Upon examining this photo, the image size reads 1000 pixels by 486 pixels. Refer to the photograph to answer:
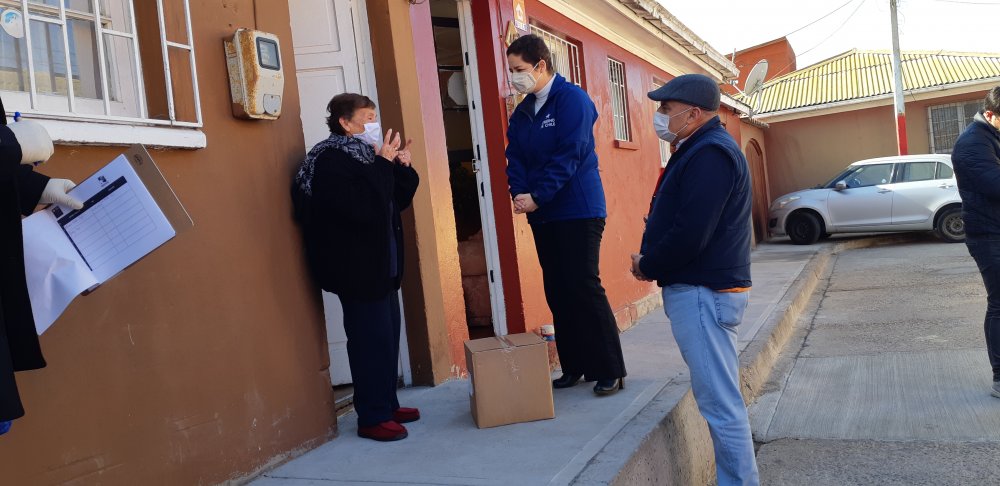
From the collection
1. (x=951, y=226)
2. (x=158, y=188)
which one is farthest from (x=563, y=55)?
(x=951, y=226)

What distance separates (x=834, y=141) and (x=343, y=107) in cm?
2064

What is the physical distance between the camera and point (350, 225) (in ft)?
12.4

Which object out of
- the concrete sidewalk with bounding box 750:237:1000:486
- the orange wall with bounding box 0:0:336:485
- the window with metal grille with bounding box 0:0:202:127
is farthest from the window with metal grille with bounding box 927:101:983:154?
the window with metal grille with bounding box 0:0:202:127

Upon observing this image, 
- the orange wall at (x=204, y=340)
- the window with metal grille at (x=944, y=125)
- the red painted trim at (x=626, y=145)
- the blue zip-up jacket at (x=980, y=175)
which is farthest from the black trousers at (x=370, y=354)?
the window with metal grille at (x=944, y=125)

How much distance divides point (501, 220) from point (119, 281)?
3.52 m

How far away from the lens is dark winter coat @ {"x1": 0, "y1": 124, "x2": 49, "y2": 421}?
206 cm

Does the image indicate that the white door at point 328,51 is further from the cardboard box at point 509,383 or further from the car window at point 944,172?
the car window at point 944,172

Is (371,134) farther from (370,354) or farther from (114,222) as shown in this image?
(114,222)

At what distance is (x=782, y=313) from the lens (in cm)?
786

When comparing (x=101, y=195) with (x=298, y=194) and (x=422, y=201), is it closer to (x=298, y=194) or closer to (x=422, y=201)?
(x=298, y=194)

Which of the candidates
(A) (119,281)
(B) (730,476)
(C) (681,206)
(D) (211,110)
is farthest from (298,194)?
(B) (730,476)

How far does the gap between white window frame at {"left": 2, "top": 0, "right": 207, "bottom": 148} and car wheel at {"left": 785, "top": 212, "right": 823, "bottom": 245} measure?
15.1 metres

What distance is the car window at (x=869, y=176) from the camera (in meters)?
16.2

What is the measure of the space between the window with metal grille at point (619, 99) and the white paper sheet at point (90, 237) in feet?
24.1
